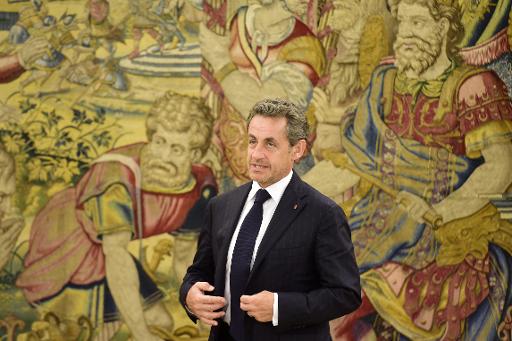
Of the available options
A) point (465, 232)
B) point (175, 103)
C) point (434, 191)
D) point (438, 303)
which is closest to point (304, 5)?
point (175, 103)

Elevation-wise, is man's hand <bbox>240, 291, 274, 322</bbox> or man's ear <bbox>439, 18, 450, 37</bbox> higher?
man's ear <bbox>439, 18, 450, 37</bbox>

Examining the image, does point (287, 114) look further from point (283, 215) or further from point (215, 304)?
point (215, 304)

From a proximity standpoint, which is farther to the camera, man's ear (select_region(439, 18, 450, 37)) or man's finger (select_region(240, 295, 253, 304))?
man's ear (select_region(439, 18, 450, 37))

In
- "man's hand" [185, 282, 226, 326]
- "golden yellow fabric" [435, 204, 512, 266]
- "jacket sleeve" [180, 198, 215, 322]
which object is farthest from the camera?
"golden yellow fabric" [435, 204, 512, 266]

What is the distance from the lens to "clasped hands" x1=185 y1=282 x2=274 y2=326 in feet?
7.56

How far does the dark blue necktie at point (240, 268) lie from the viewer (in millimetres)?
2432

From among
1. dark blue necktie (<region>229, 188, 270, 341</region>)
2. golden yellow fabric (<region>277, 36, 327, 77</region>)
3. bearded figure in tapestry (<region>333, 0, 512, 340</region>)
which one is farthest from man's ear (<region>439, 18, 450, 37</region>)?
dark blue necktie (<region>229, 188, 270, 341</region>)

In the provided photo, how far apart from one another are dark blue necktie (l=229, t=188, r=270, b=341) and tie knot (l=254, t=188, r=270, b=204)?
8 cm

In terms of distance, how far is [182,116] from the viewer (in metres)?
5.01

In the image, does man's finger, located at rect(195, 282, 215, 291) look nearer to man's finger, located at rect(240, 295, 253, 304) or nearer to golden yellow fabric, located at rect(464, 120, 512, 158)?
man's finger, located at rect(240, 295, 253, 304)

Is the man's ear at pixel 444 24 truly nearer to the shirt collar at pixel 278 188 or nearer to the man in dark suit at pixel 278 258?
the man in dark suit at pixel 278 258

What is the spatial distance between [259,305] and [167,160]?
9.28 feet

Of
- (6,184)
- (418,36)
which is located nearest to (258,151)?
(418,36)

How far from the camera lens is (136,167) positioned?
4.98 meters
